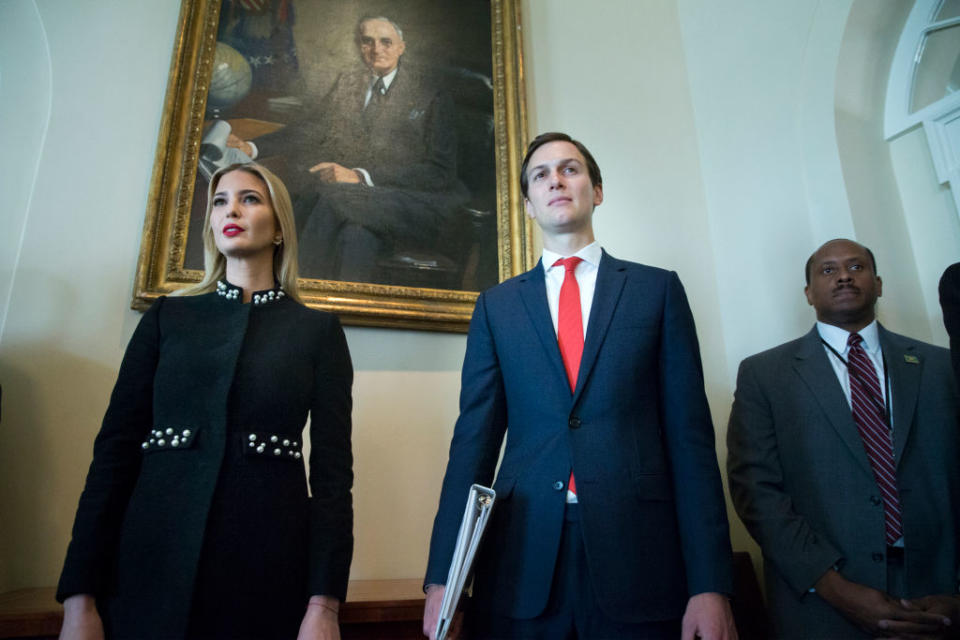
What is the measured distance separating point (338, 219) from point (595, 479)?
191cm

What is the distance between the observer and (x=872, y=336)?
2.49 metres

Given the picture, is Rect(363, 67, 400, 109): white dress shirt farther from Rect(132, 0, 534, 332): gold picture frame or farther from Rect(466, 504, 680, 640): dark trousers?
Rect(466, 504, 680, 640): dark trousers

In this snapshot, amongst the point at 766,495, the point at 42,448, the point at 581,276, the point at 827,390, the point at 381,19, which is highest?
the point at 381,19

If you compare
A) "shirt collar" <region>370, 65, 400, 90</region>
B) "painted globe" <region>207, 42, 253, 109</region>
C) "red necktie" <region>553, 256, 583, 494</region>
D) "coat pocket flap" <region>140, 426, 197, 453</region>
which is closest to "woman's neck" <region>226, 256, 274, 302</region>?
"coat pocket flap" <region>140, 426, 197, 453</region>

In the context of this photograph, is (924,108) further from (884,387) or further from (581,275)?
(581,275)

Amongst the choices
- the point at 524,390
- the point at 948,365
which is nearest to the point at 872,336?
the point at 948,365

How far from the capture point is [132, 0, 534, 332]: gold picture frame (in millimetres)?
2646

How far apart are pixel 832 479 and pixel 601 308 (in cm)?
117

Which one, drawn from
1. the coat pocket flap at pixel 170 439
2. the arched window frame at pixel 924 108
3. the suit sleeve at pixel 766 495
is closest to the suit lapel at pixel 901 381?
the suit sleeve at pixel 766 495

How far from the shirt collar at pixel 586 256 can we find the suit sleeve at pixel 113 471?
1204mm

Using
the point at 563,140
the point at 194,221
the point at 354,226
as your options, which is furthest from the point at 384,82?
the point at 563,140

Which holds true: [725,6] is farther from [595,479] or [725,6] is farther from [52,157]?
[52,157]

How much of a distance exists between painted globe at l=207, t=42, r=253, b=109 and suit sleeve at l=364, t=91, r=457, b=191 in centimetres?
73

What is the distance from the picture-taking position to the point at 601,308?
1786 mm
